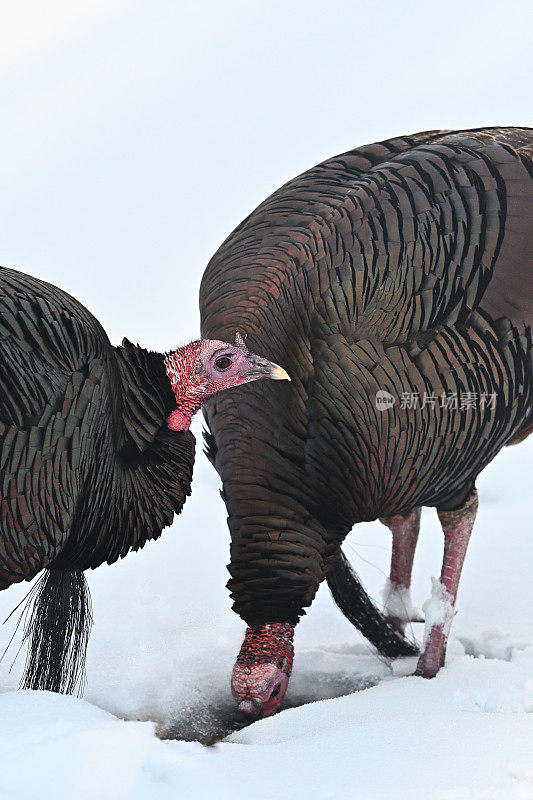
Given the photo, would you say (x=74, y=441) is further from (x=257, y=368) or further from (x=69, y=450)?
(x=257, y=368)

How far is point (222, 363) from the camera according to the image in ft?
11.6

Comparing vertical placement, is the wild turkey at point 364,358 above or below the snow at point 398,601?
above

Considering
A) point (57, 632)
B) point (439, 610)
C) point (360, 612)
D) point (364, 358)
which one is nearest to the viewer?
point (364, 358)

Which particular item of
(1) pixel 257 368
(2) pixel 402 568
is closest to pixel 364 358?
(1) pixel 257 368

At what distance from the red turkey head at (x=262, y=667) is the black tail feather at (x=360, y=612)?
0.57 metres

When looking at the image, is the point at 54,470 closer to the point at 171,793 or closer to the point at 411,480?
the point at 171,793

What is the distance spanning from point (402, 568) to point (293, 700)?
0.88 meters

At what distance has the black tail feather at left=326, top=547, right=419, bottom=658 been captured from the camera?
4.25m

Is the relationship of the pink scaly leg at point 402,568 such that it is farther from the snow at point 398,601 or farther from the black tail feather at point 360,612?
the black tail feather at point 360,612

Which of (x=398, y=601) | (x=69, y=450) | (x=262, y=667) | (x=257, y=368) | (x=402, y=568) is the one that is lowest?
(x=398, y=601)

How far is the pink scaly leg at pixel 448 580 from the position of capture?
4.05m

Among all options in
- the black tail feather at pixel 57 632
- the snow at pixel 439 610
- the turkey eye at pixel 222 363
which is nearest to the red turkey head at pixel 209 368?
the turkey eye at pixel 222 363

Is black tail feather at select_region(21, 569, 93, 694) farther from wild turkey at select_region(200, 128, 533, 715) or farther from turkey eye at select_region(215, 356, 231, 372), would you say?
turkey eye at select_region(215, 356, 231, 372)

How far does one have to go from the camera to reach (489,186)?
4.00 metres
